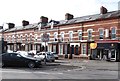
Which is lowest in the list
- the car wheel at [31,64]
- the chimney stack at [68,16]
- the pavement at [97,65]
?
the pavement at [97,65]

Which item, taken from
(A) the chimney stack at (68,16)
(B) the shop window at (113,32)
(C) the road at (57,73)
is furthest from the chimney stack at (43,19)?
(C) the road at (57,73)

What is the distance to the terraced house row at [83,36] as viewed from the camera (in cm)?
4397

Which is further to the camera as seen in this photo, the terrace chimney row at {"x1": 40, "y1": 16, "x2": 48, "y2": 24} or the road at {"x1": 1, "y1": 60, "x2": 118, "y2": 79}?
the terrace chimney row at {"x1": 40, "y1": 16, "x2": 48, "y2": 24}

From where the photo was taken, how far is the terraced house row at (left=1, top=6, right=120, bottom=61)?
44.0 m

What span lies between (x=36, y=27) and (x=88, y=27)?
18168 mm

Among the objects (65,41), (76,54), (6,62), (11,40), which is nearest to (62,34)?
(65,41)

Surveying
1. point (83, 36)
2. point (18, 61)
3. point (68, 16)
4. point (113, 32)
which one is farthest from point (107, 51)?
point (18, 61)

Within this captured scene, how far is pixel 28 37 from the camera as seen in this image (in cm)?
6600

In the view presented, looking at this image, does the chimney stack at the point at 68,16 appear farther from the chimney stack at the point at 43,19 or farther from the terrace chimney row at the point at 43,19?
the chimney stack at the point at 43,19

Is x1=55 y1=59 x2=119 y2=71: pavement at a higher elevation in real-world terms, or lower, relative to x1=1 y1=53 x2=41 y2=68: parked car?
lower

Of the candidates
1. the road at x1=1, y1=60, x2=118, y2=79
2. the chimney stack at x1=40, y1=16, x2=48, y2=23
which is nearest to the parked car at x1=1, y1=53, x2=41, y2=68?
the road at x1=1, y1=60, x2=118, y2=79

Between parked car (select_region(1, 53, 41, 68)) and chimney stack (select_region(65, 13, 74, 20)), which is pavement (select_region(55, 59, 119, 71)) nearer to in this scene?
parked car (select_region(1, 53, 41, 68))

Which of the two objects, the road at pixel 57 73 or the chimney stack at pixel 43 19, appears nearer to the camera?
the road at pixel 57 73

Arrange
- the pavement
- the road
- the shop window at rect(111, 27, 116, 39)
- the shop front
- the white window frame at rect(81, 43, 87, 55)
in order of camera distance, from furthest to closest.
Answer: the white window frame at rect(81, 43, 87, 55) < the shop window at rect(111, 27, 116, 39) < the shop front < the pavement < the road
